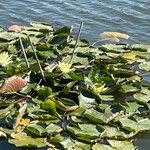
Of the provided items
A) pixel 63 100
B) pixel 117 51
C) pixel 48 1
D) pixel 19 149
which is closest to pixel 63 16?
pixel 48 1

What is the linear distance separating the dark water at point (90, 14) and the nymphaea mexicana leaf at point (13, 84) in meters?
1.79

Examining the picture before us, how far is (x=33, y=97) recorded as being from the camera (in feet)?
11.7

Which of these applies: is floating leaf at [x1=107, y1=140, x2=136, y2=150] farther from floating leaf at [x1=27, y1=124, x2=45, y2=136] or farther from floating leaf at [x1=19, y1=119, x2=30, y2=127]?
floating leaf at [x1=19, y1=119, x2=30, y2=127]

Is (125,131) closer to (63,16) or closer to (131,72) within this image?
(131,72)

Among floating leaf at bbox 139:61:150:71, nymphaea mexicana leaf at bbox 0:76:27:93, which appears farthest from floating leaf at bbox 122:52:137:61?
nymphaea mexicana leaf at bbox 0:76:27:93

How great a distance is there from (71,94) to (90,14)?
242 centimetres

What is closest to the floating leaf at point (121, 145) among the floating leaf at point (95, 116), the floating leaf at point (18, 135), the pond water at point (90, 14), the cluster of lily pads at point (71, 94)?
the cluster of lily pads at point (71, 94)

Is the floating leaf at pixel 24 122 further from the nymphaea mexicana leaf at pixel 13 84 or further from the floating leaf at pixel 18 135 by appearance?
the nymphaea mexicana leaf at pixel 13 84

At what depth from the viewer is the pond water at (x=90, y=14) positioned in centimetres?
535

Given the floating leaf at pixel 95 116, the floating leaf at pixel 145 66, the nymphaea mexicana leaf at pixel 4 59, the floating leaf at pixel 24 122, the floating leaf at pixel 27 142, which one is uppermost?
the floating leaf at pixel 145 66

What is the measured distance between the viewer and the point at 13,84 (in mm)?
3441

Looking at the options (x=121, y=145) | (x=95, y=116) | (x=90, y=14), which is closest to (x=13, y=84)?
(x=95, y=116)

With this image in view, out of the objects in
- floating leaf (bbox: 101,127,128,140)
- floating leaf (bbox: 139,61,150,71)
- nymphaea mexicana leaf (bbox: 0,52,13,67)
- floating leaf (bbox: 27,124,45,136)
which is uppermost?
floating leaf (bbox: 139,61,150,71)

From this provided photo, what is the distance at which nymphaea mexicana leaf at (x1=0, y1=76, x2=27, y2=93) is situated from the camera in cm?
342
